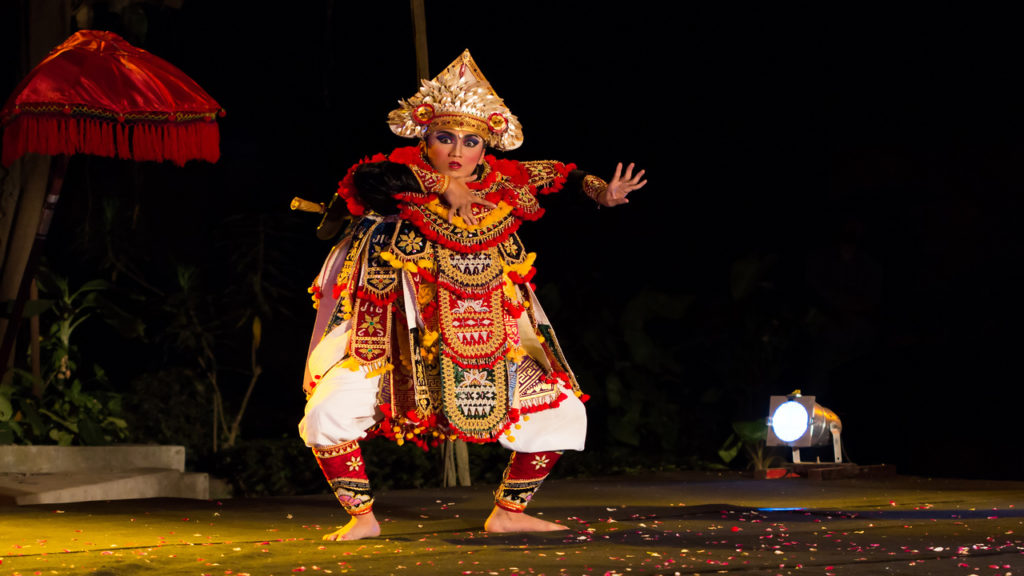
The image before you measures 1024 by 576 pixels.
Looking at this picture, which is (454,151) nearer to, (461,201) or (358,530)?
(461,201)

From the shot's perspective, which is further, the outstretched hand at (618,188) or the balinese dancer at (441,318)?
the outstretched hand at (618,188)

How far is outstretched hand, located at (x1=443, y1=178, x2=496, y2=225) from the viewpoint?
3.65m

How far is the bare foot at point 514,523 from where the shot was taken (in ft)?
12.4

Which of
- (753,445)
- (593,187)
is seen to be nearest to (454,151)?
(593,187)

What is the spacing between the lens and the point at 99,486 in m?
5.23

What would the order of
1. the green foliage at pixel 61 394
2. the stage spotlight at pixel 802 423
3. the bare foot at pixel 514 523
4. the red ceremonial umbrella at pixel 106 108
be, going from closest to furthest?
the bare foot at pixel 514 523
the red ceremonial umbrella at pixel 106 108
the stage spotlight at pixel 802 423
the green foliage at pixel 61 394

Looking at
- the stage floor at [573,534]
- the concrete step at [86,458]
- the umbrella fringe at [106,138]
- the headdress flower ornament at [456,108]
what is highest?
the umbrella fringe at [106,138]

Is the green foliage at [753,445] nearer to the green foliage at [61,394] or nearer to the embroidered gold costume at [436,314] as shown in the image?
the embroidered gold costume at [436,314]

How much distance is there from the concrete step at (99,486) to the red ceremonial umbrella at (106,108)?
120cm

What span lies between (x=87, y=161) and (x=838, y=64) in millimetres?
3915

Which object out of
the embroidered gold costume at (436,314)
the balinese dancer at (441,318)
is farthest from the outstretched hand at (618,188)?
the embroidered gold costume at (436,314)

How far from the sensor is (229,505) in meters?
4.44

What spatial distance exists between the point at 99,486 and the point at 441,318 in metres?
2.23

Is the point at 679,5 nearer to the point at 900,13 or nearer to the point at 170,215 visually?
the point at 900,13
